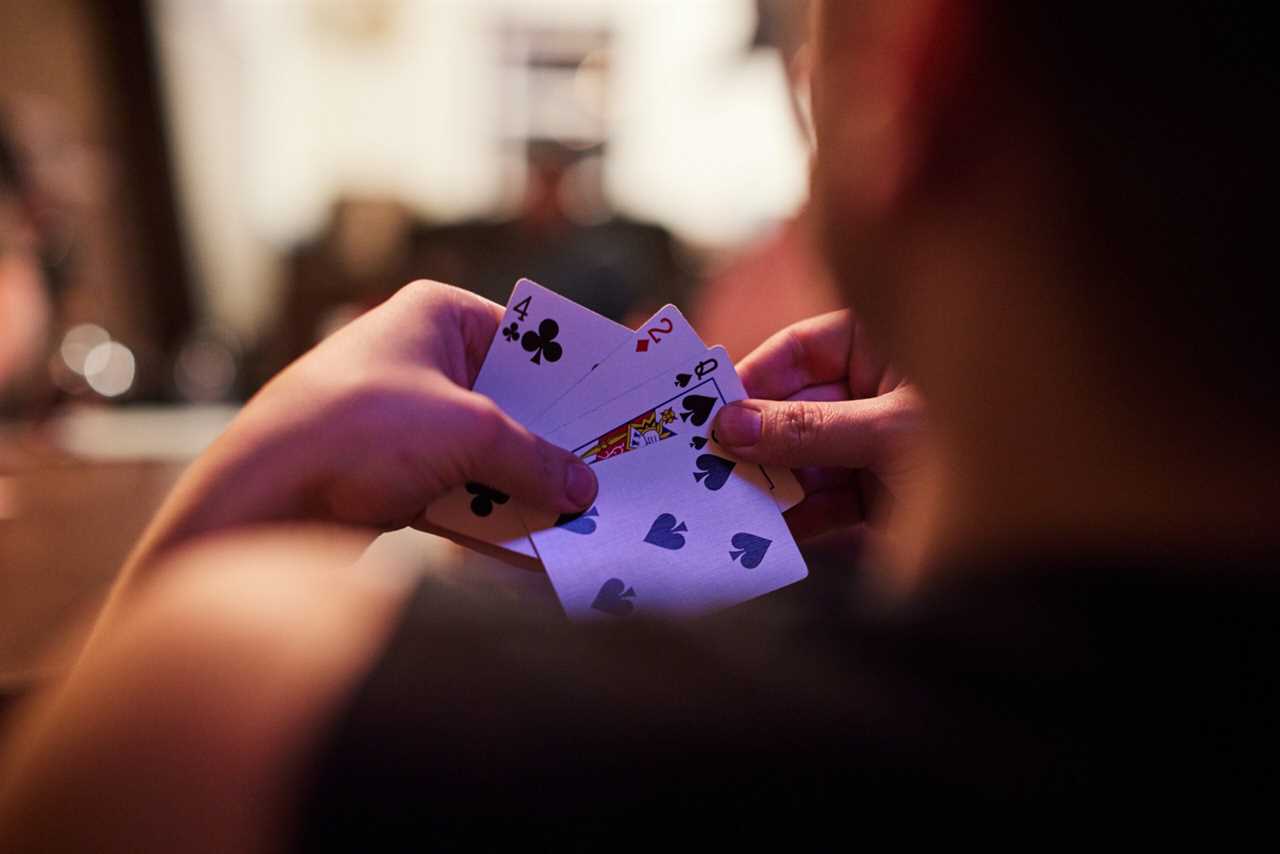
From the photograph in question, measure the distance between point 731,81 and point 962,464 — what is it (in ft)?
16.5

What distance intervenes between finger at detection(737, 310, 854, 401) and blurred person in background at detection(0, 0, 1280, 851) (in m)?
0.25

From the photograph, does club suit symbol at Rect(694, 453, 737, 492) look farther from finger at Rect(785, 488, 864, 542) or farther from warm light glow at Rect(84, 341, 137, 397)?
warm light glow at Rect(84, 341, 137, 397)

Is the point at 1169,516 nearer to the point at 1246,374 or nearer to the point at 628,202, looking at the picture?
the point at 1246,374

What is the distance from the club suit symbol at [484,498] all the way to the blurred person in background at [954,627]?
0.20m

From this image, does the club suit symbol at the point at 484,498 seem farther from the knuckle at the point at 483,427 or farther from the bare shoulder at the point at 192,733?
the bare shoulder at the point at 192,733

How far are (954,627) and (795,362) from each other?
15.6 inches

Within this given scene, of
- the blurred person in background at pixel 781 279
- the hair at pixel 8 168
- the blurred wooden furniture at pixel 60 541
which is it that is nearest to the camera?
the blurred person in background at pixel 781 279

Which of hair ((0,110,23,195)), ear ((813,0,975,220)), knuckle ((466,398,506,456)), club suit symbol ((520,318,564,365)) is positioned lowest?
ear ((813,0,975,220))

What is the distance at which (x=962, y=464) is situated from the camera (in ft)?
1.70

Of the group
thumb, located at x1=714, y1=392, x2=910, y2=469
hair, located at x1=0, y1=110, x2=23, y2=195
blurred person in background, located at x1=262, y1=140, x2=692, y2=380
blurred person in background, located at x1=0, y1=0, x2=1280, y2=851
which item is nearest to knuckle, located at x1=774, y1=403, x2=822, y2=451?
thumb, located at x1=714, y1=392, x2=910, y2=469

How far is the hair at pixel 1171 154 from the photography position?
41 cm

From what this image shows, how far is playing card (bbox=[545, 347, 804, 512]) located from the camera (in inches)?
30.0

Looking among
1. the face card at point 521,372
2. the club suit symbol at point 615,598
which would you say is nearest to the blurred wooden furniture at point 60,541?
the face card at point 521,372

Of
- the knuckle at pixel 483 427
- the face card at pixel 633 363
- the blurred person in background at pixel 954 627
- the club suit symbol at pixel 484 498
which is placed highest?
the face card at pixel 633 363
